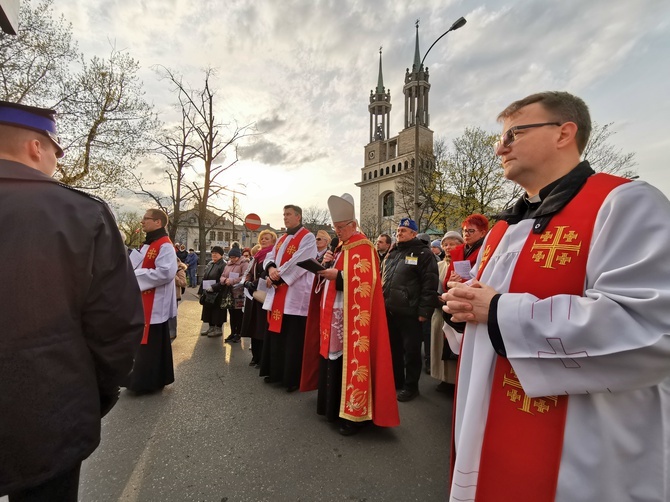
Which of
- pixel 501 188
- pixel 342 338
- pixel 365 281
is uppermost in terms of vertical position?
pixel 501 188

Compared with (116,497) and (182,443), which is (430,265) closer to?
(182,443)

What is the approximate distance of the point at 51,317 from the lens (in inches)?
49.9

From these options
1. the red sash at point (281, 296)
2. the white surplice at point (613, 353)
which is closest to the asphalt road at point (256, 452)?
the red sash at point (281, 296)

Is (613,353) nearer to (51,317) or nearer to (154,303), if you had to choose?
(51,317)

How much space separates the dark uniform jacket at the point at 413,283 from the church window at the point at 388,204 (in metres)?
49.9

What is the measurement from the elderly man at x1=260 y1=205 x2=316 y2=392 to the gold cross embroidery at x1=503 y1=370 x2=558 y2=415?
3231 millimetres

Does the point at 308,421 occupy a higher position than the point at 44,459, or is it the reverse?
the point at 44,459

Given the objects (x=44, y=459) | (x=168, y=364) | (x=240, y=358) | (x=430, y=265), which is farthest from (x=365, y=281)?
(x=240, y=358)

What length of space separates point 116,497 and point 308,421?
1.69 metres

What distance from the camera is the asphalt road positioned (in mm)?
2322

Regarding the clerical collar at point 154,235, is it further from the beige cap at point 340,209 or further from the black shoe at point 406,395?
the black shoe at point 406,395

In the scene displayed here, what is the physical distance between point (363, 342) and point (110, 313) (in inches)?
86.6

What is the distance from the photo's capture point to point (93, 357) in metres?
1.45

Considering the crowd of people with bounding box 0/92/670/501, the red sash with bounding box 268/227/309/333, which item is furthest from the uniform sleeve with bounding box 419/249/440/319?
the crowd of people with bounding box 0/92/670/501
